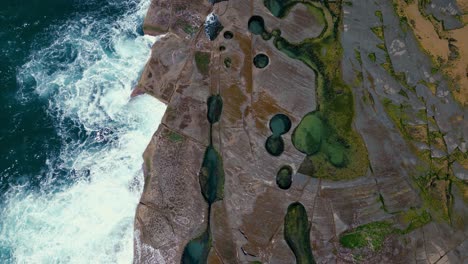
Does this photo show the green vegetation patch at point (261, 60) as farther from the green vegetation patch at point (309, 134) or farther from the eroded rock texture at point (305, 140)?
the green vegetation patch at point (309, 134)

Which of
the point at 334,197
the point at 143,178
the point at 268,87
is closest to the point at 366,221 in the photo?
the point at 334,197

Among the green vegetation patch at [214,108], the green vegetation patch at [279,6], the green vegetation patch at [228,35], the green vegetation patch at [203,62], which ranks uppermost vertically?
the green vegetation patch at [279,6]

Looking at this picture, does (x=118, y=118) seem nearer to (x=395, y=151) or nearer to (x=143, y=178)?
(x=143, y=178)

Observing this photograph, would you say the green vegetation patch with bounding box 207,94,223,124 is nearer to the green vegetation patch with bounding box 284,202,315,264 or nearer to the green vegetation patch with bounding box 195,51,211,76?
the green vegetation patch with bounding box 195,51,211,76

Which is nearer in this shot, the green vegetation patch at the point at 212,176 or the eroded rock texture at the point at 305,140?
the eroded rock texture at the point at 305,140

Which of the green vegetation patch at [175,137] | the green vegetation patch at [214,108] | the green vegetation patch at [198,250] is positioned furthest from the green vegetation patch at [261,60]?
the green vegetation patch at [198,250]

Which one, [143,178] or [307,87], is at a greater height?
[307,87]

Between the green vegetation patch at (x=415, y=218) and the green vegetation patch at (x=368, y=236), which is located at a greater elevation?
the green vegetation patch at (x=415, y=218)

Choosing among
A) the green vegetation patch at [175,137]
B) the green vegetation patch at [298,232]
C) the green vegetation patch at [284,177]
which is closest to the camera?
the green vegetation patch at [298,232]
